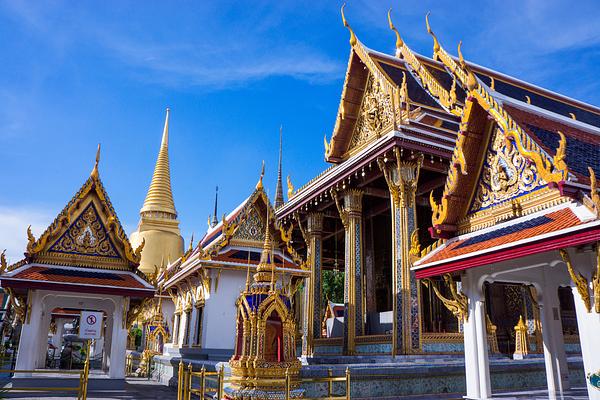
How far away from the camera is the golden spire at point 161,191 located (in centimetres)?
4744

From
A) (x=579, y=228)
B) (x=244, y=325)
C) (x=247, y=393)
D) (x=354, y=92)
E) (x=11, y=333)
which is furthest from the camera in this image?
(x=11, y=333)

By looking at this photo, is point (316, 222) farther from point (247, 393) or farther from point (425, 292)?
point (247, 393)

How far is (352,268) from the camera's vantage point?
16.0 metres

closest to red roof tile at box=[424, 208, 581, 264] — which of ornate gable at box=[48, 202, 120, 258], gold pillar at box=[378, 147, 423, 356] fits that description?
gold pillar at box=[378, 147, 423, 356]

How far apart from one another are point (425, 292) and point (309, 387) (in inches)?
368

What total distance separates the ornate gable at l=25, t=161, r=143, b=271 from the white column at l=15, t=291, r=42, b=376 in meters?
1.11

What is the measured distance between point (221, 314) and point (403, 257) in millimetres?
5840

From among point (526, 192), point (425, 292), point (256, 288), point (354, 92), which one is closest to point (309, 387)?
point (256, 288)

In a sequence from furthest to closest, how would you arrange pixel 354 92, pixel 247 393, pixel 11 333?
pixel 11 333 → pixel 354 92 → pixel 247 393

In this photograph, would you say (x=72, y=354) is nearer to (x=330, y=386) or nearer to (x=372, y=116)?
(x=372, y=116)

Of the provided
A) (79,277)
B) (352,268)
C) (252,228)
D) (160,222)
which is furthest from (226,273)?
(160,222)

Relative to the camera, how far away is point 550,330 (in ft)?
25.2

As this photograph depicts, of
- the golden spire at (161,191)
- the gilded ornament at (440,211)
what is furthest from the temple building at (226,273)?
the golden spire at (161,191)

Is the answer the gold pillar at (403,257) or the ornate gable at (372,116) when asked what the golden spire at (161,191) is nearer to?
the ornate gable at (372,116)
